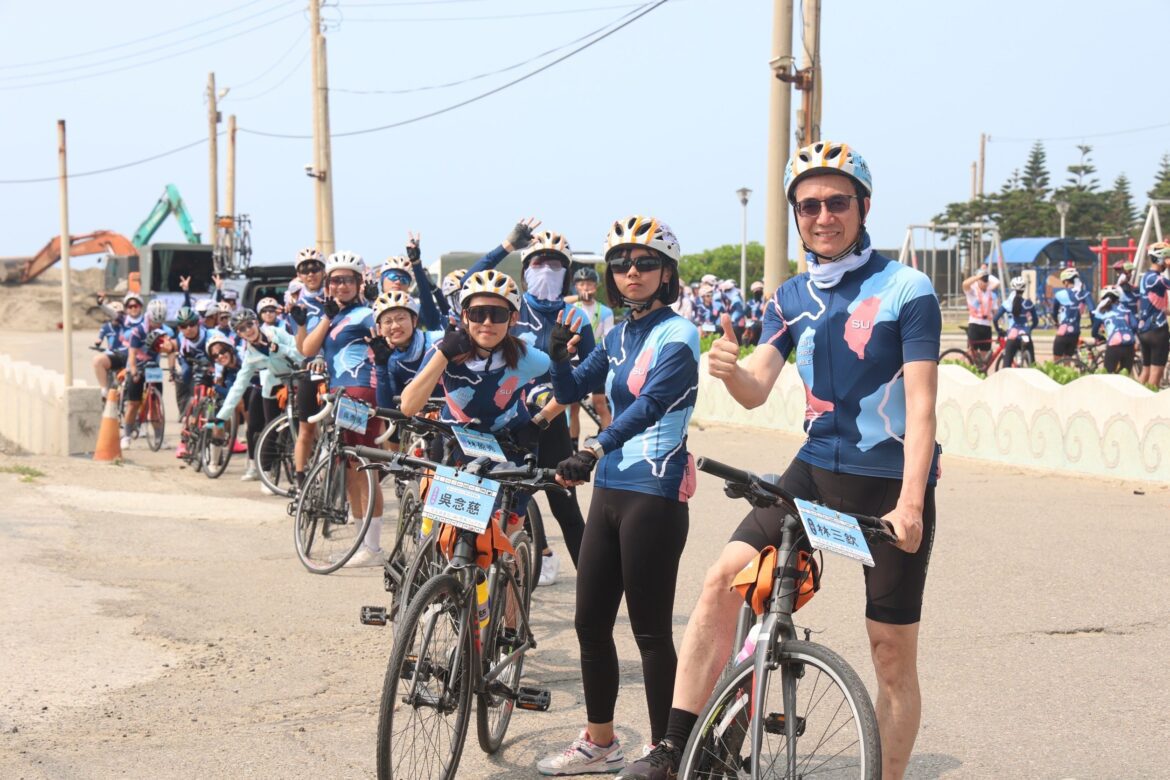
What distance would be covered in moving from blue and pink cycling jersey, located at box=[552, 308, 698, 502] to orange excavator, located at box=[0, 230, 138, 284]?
5274 cm

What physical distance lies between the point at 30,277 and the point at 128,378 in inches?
2148

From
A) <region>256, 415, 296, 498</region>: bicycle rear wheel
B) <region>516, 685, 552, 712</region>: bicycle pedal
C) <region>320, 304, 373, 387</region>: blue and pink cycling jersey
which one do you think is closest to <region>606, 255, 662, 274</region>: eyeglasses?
<region>516, 685, 552, 712</region>: bicycle pedal

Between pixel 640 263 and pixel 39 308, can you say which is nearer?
pixel 640 263

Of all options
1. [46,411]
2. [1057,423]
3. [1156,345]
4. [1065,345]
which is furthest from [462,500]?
[1065,345]

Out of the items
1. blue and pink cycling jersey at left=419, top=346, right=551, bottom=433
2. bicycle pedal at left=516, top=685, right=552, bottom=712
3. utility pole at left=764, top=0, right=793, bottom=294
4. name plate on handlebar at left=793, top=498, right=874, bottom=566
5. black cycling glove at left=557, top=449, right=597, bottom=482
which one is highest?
utility pole at left=764, top=0, right=793, bottom=294

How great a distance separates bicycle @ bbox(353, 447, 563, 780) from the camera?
4.57m

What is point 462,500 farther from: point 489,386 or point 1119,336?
point 1119,336

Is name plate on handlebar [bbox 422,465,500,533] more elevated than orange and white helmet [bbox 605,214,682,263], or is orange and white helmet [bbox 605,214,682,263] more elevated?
orange and white helmet [bbox 605,214,682,263]

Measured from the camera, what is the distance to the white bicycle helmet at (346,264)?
1004cm

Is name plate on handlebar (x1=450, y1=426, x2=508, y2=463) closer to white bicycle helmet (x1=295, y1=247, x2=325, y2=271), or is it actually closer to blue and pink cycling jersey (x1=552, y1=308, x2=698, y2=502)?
blue and pink cycling jersey (x1=552, y1=308, x2=698, y2=502)

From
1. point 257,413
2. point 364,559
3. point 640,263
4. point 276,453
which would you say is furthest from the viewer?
point 257,413

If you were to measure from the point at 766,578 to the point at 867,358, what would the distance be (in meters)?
0.75

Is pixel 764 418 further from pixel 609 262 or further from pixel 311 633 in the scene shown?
pixel 609 262

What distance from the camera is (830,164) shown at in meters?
4.20
